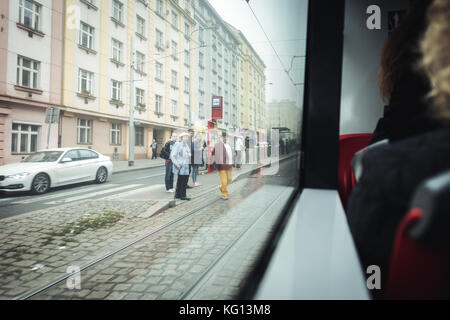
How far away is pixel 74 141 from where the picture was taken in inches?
56.7

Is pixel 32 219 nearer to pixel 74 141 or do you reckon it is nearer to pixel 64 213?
pixel 64 213

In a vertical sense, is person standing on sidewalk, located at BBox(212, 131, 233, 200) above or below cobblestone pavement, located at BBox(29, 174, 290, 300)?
above

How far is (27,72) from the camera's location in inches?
46.2

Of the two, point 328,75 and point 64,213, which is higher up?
point 328,75

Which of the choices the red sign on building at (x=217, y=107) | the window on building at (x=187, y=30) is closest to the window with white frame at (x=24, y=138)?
the window on building at (x=187, y=30)

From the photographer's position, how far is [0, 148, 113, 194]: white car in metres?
1.17

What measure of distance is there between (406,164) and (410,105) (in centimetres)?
24

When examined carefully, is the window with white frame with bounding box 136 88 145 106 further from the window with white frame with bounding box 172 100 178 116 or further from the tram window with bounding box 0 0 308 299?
the window with white frame with bounding box 172 100 178 116

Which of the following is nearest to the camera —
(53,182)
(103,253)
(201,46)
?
(53,182)

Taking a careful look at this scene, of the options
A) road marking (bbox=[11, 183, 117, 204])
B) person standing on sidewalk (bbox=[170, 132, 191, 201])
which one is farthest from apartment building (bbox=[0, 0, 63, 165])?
person standing on sidewalk (bbox=[170, 132, 191, 201])

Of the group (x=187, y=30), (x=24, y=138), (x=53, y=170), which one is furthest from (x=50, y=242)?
(x=187, y=30)

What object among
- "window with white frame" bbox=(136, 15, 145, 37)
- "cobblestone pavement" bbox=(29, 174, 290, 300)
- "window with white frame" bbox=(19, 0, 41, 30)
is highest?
"window with white frame" bbox=(136, 15, 145, 37)

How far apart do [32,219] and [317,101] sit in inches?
89.6

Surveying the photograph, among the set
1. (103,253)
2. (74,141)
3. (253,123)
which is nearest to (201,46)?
(253,123)
